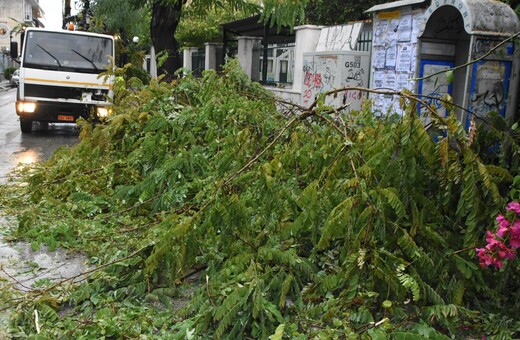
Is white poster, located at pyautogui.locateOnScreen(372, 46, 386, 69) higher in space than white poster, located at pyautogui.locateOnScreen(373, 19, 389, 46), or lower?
lower

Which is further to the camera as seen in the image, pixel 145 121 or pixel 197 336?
pixel 145 121

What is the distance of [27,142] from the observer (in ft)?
42.7

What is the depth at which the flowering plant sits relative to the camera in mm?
3242

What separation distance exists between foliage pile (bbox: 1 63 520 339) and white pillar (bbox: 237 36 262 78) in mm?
14310

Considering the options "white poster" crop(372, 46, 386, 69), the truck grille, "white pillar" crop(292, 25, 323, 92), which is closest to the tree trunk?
the truck grille

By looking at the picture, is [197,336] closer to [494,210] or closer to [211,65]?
[494,210]

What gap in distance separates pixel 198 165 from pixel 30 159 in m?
5.88

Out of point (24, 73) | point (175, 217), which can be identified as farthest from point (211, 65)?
point (175, 217)

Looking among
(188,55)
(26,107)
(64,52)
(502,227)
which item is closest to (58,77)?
(64,52)

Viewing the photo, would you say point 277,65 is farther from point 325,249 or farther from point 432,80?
point 325,249

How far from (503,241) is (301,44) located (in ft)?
39.5

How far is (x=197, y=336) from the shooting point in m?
3.42

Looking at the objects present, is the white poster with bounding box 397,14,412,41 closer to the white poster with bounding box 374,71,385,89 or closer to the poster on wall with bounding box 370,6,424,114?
the poster on wall with bounding box 370,6,424,114

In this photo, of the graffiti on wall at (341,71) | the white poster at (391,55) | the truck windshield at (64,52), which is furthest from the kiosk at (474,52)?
the truck windshield at (64,52)
